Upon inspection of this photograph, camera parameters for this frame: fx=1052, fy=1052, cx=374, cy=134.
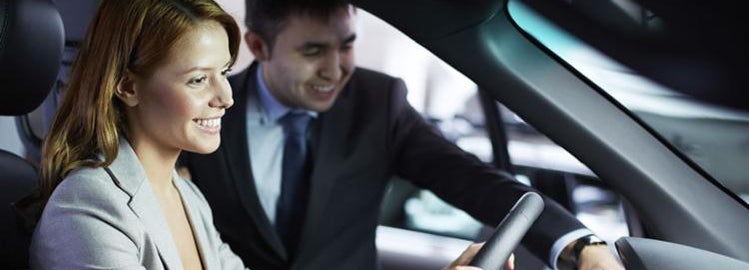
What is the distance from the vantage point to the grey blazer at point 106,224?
138cm

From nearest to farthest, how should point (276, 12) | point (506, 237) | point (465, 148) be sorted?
point (506, 237) < point (276, 12) < point (465, 148)

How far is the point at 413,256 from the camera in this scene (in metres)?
3.09

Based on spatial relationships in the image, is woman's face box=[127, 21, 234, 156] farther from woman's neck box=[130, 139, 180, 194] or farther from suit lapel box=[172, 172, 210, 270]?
suit lapel box=[172, 172, 210, 270]

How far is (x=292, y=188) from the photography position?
7.17 feet

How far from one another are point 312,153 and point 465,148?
53.5 inches

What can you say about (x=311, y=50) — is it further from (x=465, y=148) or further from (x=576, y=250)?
(x=465, y=148)

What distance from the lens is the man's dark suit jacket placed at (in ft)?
6.96

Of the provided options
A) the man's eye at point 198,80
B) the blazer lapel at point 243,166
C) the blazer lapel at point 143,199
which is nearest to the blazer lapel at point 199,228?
the blazer lapel at point 143,199

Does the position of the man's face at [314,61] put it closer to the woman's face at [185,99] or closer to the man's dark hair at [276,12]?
the man's dark hair at [276,12]

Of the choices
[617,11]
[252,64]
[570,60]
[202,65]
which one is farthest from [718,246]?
[252,64]

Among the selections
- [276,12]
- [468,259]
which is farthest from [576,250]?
[276,12]

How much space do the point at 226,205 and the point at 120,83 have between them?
67 cm

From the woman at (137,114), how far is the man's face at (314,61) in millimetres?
590

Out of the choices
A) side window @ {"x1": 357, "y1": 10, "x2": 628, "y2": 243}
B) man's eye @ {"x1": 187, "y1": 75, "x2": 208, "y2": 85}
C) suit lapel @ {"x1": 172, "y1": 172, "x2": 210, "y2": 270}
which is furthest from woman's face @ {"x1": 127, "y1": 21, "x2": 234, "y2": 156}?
side window @ {"x1": 357, "y1": 10, "x2": 628, "y2": 243}
